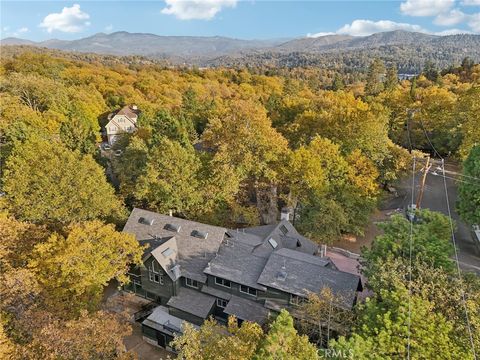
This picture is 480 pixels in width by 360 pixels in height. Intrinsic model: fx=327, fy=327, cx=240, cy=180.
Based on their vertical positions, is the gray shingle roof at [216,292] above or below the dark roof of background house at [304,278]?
below

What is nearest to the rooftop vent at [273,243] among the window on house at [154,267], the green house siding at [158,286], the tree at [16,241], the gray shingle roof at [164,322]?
the green house siding at [158,286]

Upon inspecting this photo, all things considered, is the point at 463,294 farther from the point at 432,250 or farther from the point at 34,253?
the point at 34,253

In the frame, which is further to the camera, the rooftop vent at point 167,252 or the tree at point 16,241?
the rooftop vent at point 167,252

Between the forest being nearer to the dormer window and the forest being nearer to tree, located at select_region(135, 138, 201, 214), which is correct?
tree, located at select_region(135, 138, 201, 214)

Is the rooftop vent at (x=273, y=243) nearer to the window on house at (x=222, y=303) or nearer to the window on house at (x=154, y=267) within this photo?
the window on house at (x=222, y=303)

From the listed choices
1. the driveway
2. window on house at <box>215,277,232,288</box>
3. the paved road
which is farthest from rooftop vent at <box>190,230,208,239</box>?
the paved road

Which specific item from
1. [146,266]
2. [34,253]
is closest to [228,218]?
[146,266]
